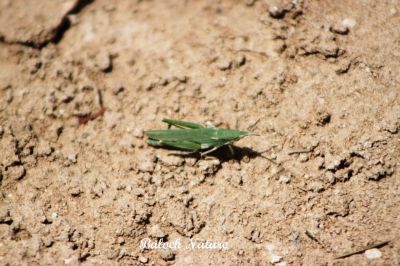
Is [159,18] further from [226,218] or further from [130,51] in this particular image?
[226,218]

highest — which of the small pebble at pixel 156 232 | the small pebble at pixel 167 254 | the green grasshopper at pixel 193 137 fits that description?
the green grasshopper at pixel 193 137

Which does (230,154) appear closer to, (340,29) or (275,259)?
(275,259)

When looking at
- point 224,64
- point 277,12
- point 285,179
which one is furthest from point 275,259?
point 277,12

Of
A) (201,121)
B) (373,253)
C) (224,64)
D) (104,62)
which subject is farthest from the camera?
(104,62)

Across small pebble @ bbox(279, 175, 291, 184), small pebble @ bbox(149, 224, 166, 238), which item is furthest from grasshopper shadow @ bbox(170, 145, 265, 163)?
small pebble @ bbox(149, 224, 166, 238)

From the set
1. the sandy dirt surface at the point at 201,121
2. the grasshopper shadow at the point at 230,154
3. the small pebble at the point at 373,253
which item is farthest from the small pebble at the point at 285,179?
the small pebble at the point at 373,253

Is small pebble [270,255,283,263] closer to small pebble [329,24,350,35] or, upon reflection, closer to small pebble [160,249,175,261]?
small pebble [160,249,175,261]

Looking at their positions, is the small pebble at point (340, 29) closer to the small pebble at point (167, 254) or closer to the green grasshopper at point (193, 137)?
the green grasshopper at point (193, 137)
